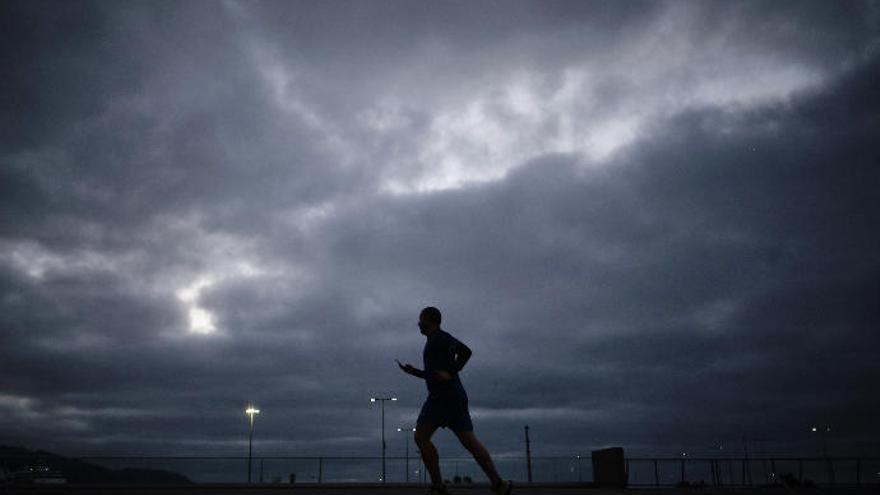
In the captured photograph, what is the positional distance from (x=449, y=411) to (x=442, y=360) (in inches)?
18.9

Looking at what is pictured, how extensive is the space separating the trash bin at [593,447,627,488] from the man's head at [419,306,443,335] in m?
9.82

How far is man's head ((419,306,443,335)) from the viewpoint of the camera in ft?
21.5

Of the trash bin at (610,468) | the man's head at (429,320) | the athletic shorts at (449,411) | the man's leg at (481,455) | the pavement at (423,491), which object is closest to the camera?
the man's leg at (481,455)

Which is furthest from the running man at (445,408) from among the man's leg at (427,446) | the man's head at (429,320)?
the man's head at (429,320)

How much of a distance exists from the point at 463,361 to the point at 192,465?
27.1 meters

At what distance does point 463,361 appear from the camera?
6301 millimetres

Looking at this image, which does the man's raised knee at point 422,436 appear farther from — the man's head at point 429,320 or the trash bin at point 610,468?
the trash bin at point 610,468

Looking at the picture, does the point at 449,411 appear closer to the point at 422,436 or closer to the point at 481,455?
the point at 422,436

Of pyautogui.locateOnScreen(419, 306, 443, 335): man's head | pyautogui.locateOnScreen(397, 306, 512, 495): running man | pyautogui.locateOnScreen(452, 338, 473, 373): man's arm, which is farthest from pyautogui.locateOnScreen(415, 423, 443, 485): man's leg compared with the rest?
pyautogui.locateOnScreen(419, 306, 443, 335): man's head

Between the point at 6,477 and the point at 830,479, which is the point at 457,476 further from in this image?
the point at 6,477

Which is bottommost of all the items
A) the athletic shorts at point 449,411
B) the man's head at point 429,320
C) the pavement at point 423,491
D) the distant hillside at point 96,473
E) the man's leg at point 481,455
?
the distant hillside at point 96,473

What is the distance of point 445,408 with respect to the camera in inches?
242

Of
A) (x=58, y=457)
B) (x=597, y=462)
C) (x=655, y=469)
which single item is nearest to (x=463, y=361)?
(x=597, y=462)

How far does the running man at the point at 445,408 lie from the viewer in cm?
607
